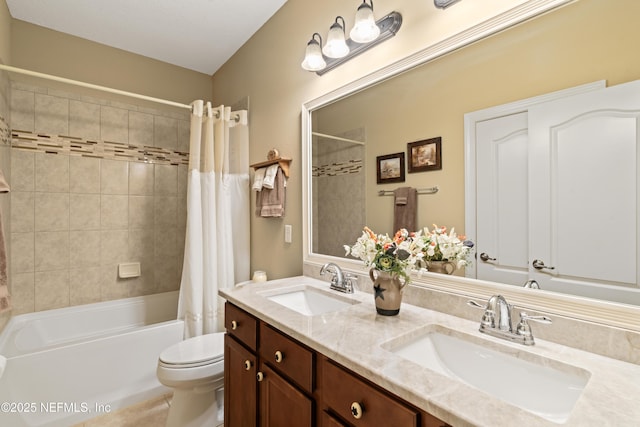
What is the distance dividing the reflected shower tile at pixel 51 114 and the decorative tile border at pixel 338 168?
2.16 meters

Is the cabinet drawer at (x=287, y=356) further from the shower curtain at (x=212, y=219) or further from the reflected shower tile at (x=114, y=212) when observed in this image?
the reflected shower tile at (x=114, y=212)

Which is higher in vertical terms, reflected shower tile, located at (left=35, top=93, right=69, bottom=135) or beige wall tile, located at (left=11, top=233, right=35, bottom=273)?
reflected shower tile, located at (left=35, top=93, right=69, bottom=135)

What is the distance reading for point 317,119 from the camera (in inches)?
70.4

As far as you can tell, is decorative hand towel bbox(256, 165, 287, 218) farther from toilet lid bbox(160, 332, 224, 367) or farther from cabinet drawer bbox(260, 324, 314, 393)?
cabinet drawer bbox(260, 324, 314, 393)

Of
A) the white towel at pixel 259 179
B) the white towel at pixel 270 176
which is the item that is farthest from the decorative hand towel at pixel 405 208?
the white towel at pixel 259 179

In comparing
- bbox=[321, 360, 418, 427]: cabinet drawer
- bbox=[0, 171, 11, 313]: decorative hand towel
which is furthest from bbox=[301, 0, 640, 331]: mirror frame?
bbox=[0, 171, 11, 313]: decorative hand towel

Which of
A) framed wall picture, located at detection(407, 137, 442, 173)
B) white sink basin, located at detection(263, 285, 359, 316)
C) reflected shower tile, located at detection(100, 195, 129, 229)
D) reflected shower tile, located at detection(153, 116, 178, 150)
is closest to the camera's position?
framed wall picture, located at detection(407, 137, 442, 173)

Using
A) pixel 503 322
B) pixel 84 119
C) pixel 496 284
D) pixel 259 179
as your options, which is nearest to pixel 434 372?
pixel 503 322

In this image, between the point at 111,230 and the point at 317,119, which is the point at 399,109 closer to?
the point at 317,119

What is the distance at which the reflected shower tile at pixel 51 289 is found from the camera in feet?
7.54

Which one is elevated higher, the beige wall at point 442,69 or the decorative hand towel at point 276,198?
the beige wall at point 442,69

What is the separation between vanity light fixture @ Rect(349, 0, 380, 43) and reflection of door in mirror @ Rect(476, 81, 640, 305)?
660 mm

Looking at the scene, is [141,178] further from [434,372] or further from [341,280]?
[434,372]

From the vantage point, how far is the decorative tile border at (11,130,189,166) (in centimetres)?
226
